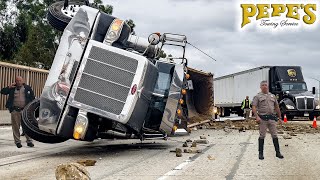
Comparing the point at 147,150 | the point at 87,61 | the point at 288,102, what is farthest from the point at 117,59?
the point at 288,102

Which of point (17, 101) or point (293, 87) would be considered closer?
point (17, 101)

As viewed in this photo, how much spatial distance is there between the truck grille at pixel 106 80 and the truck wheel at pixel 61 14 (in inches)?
88.5

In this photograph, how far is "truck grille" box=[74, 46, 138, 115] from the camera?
9.82m

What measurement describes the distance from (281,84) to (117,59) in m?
23.5

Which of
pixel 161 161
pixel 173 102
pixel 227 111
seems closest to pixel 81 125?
pixel 161 161

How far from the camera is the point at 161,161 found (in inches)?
400

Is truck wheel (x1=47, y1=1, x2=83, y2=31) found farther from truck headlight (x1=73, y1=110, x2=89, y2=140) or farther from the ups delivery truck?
the ups delivery truck

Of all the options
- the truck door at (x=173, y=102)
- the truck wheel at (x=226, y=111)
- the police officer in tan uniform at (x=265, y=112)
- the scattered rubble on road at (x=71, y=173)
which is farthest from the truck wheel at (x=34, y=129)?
the truck wheel at (x=226, y=111)

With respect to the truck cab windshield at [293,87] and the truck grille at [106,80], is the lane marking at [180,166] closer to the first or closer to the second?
the truck grille at [106,80]

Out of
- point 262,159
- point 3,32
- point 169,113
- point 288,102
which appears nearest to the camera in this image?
point 262,159

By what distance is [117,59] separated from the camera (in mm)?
10000

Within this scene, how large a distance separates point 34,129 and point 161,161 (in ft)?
10.4

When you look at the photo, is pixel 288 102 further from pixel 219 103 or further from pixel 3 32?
pixel 3 32

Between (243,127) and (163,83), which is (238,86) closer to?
(243,127)
